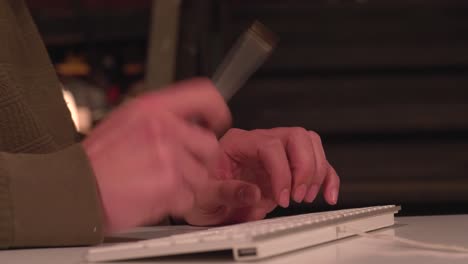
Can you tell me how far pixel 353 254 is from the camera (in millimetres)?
624

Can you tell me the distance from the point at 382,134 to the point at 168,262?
6.02 ft

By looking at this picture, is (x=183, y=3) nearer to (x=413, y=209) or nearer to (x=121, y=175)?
(x=413, y=209)

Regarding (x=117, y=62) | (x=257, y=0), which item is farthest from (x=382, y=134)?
(x=117, y=62)

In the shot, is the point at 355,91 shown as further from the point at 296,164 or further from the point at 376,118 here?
the point at 296,164

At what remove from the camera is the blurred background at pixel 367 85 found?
2.25 metres

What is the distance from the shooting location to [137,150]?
731mm

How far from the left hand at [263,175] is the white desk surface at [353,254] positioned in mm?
138

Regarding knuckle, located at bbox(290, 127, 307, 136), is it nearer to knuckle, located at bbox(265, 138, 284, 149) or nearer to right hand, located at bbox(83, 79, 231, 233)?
knuckle, located at bbox(265, 138, 284, 149)

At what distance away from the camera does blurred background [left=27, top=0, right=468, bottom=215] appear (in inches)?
88.7

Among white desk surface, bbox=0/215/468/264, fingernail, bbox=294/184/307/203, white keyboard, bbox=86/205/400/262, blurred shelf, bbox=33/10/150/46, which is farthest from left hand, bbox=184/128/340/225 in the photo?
blurred shelf, bbox=33/10/150/46

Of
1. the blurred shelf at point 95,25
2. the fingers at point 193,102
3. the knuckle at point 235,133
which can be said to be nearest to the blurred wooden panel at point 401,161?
the blurred shelf at point 95,25

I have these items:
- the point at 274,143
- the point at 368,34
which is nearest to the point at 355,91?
the point at 368,34

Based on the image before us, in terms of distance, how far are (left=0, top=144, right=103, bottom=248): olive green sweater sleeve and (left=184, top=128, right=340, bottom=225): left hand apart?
0.28m

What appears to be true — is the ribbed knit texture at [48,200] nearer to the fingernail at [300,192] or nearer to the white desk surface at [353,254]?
the white desk surface at [353,254]
